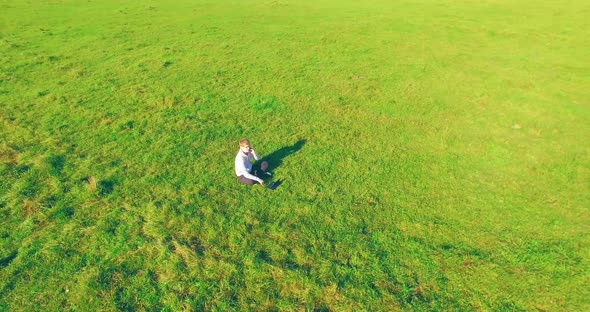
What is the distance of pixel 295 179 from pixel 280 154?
4.87ft

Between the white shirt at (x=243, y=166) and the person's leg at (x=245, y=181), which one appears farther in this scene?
the person's leg at (x=245, y=181)

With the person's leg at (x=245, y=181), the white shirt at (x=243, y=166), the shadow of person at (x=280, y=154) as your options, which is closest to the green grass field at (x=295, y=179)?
the shadow of person at (x=280, y=154)

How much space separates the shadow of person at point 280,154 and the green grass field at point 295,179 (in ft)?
0.28

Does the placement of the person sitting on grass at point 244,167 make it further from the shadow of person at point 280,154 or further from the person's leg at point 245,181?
the shadow of person at point 280,154

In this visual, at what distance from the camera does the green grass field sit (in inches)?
301

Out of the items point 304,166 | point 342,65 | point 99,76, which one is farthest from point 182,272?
point 342,65

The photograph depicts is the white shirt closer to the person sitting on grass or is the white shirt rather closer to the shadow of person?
the person sitting on grass

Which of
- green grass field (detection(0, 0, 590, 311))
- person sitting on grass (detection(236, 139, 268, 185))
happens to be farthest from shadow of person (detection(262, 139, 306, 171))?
person sitting on grass (detection(236, 139, 268, 185))

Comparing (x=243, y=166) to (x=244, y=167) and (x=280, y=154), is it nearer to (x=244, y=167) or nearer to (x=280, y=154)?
(x=244, y=167)

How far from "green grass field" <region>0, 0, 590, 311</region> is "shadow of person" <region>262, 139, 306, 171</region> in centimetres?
8

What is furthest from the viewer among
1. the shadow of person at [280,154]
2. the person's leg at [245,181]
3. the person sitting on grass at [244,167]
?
the shadow of person at [280,154]

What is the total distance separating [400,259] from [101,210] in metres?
7.97

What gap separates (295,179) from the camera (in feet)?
35.3

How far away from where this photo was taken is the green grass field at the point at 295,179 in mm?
7648
